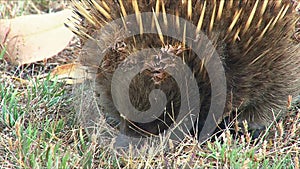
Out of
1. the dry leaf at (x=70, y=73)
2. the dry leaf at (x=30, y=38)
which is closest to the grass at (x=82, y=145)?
the dry leaf at (x=70, y=73)

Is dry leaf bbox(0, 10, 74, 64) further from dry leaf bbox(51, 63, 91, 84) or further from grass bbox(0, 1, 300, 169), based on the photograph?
grass bbox(0, 1, 300, 169)

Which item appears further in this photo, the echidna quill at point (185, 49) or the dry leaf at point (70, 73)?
the dry leaf at point (70, 73)

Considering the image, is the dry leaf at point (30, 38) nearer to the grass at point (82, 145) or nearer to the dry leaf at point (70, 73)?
the dry leaf at point (70, 73)

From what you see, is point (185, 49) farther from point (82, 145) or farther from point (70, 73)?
point (70, 73)

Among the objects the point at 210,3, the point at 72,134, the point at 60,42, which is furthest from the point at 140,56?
the point at 60,42

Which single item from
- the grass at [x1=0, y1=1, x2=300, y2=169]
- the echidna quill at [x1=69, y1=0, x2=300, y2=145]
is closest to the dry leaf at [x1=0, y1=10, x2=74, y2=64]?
the grass at [x1=0, y1=1, x2=300, y2=169]

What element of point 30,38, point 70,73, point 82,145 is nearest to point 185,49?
point 82,145
